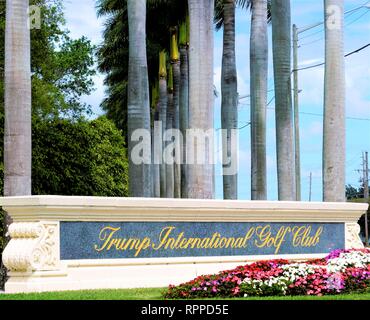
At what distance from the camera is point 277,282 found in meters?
17.3

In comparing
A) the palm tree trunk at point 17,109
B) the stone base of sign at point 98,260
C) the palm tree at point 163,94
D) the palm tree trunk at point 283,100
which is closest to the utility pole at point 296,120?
the palm tree at point 163,94

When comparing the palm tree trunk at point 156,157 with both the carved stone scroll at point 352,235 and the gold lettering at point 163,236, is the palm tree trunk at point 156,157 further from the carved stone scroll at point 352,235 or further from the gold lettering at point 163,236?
the gold lettering at point 163,236

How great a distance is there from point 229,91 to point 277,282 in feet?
68.4

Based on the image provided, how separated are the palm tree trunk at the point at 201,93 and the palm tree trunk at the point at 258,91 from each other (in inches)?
238

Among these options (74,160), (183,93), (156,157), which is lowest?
(74,160)

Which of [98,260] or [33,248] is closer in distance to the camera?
[33,248]

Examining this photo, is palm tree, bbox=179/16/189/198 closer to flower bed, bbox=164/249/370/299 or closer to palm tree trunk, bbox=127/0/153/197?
palm tree trunk, bbox=127/0/153/197

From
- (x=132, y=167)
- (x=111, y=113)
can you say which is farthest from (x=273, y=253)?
(x=111, y=113)

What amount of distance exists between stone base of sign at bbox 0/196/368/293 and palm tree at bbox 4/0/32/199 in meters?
1.99

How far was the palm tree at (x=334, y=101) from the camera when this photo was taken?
24906 mm

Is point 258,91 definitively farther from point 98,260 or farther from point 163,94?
point 163,94

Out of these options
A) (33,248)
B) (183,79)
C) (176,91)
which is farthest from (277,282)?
(176,91)
